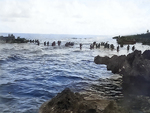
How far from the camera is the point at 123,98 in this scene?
1552 cm

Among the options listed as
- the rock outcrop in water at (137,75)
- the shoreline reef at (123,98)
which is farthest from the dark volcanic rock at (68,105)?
the rock outcrop in water at (137,75)

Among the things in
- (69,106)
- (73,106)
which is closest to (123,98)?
(73,106)

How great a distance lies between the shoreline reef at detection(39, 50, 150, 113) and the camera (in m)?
9.10

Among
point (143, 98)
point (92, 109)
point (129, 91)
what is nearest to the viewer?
point (92, 109)

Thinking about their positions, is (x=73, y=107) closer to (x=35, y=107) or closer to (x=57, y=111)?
(x=57, y=111)

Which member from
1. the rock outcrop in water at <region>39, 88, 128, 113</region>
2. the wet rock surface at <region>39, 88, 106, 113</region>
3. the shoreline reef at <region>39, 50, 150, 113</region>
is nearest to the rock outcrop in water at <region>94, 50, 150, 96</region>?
the shoreline reef at <region>39, 50, 150, 113</region>

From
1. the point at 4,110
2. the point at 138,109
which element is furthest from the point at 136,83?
the point at 4,110

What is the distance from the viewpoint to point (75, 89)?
18.2m

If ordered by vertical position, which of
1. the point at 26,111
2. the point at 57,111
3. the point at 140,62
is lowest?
the point at 26,111

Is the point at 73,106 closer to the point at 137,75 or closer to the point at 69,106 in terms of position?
the point at 69,106

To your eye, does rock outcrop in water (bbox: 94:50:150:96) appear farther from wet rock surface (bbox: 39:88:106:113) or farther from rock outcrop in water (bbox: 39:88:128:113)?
wet rock surface (bbox: 39:88:106:113)

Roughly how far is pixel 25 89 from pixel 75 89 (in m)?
5.54

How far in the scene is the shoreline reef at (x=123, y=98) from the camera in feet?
29.8

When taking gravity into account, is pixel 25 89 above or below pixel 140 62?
below
